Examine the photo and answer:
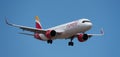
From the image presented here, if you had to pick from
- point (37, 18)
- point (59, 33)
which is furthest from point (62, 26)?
point (37, 18)

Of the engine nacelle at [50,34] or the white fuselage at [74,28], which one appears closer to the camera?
the white fuselage at [74,28]

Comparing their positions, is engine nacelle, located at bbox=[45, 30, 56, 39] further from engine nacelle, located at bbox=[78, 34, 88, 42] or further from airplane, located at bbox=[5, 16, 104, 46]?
engine nacelle, located at bbox=[78, 34, 88, 42]

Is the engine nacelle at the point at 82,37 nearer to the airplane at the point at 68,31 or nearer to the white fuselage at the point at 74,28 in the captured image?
the airplane at the point at 68,31

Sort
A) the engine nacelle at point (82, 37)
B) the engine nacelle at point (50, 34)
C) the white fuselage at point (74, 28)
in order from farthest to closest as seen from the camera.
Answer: the engine nacelle at point (82, 37), the engine nacelle at point (50, 34), the white fuselage at point (74, 28)

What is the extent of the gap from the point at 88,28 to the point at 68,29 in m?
4.60

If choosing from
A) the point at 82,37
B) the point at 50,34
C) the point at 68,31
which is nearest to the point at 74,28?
the point at 68,31

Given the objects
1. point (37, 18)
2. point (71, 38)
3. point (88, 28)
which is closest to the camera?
point (88, 28)

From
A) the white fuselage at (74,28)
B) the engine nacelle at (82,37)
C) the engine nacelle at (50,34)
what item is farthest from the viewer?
the engine nacelle at (82,37)

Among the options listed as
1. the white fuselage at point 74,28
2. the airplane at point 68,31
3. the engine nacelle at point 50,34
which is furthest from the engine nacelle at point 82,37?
the engine nacelle at point 50,34

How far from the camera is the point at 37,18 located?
13125 centimetres

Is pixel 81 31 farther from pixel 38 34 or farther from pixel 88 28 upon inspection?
pixel 38 34

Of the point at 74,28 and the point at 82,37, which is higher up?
the point at 74,28

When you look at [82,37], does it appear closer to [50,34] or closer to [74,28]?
[74,28]

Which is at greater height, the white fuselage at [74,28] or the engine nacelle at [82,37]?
the white fuselage at [74,28]
